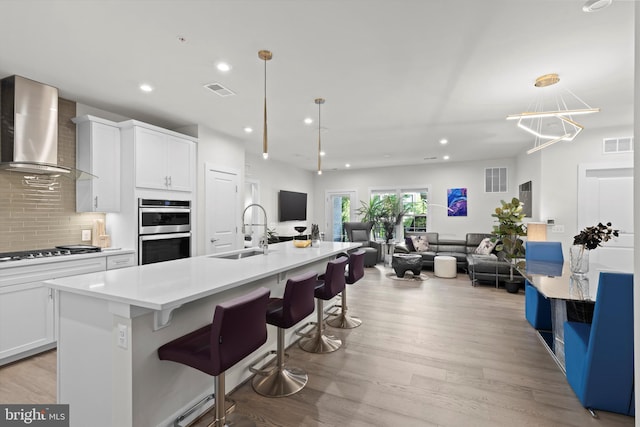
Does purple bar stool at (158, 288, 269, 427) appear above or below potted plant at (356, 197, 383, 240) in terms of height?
below

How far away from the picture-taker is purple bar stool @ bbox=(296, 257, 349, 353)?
282cm

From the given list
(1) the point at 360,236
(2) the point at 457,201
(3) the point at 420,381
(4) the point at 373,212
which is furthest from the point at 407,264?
(3) the point at 420,381

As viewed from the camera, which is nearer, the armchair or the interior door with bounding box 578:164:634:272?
the interior door with bounding box 578:164:634:272

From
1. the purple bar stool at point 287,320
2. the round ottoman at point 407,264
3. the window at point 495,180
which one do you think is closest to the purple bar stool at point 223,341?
the purple bar stool at point 287,320

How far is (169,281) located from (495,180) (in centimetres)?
787

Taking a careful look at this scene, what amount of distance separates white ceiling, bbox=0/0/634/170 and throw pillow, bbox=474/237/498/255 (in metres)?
2.94

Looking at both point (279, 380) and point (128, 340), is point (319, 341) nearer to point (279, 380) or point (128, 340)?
point (279, 380)

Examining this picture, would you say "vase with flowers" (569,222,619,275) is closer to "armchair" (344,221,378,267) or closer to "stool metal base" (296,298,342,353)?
"stool metal base" (296,298,342,353)

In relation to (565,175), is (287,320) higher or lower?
lower

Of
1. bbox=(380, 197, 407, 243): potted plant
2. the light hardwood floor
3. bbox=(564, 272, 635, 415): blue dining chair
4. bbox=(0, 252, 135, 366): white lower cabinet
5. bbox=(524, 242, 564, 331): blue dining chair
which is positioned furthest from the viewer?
bbox=(380, 197, 407, 243): potted plant

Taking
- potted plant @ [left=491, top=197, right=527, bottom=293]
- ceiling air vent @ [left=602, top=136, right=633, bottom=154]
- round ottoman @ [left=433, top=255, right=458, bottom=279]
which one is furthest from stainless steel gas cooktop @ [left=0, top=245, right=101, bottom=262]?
ceiling air vent @ [left=602, top=136, right=633, bottom=154]

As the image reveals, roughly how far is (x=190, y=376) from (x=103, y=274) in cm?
90

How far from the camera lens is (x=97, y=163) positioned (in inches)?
140

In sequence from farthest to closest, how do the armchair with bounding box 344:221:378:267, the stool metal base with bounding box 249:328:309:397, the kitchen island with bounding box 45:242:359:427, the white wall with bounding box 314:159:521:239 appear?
the armchair with bounding box 344:221:378:267
the white wall with bounding box 314:159:521:239
the stool metal base with bounding box 249:328:309:397
the kitchen island with bounding box 45:242:359:427
